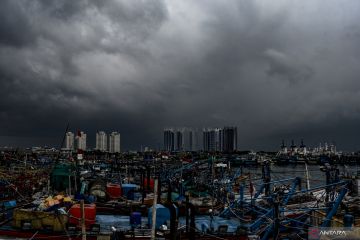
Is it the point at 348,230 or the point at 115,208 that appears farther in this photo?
the point at 115,208

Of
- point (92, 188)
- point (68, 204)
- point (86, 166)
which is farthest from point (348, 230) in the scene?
point (86, 166)

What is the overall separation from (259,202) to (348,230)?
17346 mm

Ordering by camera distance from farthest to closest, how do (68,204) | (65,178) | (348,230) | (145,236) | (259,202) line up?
(65,178) → (259,202) → (68,204) → (145,236) → (348,230)

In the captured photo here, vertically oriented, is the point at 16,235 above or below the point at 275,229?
below

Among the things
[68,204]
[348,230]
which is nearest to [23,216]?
[68,204]

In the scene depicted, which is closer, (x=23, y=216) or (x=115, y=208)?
(x=23, y=216)

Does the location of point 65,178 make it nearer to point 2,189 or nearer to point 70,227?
point 2,189

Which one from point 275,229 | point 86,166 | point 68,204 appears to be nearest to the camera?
point 275,229

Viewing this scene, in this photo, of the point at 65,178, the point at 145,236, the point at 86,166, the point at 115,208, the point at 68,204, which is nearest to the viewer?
the point at 145,236

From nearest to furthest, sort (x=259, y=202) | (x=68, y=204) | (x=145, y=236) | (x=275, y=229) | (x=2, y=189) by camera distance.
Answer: (x=275, y=229) → (x=145, y=236) → (x=68, y=204) → (x=259, y=202) → (x=2, y=189)

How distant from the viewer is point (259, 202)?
38.8 m

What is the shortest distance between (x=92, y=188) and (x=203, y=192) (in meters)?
18.2

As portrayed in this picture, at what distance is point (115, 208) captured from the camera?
34156mm

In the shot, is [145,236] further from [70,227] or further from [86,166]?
[86,166]
